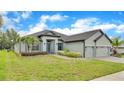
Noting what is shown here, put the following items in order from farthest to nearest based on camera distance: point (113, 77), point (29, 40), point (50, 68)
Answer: point (29, 40), point (50, 68), point (113, 77)

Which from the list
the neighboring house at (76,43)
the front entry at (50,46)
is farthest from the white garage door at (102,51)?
the front entry at (50,46)

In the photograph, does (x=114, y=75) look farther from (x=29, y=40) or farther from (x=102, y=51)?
(x=29, y=40)

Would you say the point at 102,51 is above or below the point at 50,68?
above

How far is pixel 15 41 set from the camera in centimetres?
529

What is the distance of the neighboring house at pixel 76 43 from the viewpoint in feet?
17.3

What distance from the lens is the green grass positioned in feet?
16.3

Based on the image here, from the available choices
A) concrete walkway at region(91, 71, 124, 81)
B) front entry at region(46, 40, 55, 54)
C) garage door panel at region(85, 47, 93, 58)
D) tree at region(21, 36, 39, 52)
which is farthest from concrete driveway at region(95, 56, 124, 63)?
tree at region(21, 36, 39, 52)

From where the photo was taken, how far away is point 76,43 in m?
5.28

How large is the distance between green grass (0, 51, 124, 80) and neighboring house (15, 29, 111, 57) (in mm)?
208

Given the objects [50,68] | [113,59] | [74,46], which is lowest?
[50,68]

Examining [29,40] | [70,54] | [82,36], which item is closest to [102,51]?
[82,36]

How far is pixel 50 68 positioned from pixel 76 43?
794 mm
